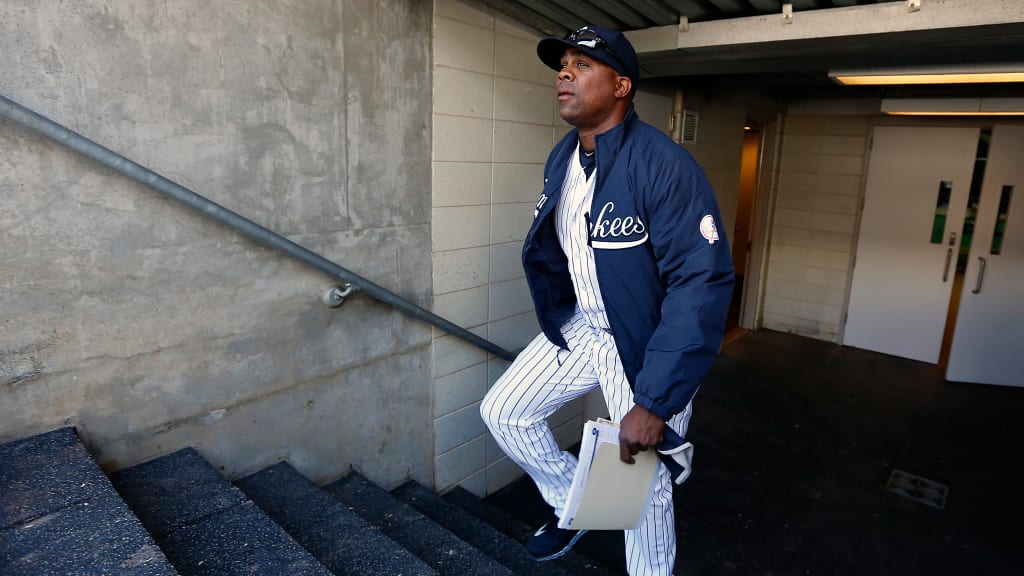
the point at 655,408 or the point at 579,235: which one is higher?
the point at 579,235

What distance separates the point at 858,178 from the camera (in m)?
5.64

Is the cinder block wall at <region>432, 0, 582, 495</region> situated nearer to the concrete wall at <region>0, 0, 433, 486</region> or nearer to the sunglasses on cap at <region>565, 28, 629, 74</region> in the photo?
the concrete wall at <region>0, 0, 433, 486</region>

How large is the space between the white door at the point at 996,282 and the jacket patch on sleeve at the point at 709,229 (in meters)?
4.43

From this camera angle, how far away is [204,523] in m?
1.64

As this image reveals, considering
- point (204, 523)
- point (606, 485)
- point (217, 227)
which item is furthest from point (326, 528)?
point (217, 227)

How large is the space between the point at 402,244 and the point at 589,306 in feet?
2.77

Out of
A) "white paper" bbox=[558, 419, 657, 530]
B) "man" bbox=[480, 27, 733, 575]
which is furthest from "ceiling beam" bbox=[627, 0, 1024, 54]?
"white paper" bbox=[558, 419, 657, 530]

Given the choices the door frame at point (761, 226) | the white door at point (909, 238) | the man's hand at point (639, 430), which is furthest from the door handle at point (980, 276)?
the man's hand at point (639, 430)

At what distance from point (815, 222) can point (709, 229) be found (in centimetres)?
478

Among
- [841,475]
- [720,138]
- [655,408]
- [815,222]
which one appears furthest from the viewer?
[815,222]

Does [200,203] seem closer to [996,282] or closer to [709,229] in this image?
[709,229]

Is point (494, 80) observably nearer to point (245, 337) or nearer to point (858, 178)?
point (245, 337)

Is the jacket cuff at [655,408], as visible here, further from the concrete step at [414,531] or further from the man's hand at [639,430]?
the concrete step at [414,531]

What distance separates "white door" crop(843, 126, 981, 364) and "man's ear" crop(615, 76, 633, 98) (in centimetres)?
452
